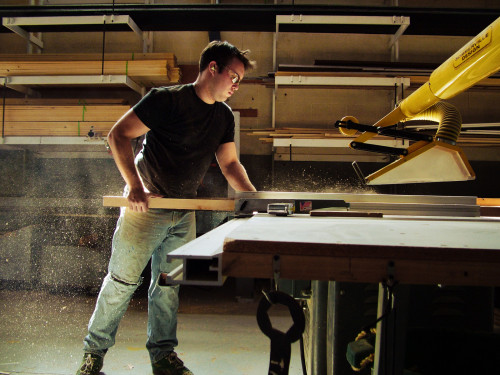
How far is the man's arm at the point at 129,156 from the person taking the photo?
4.64 ft

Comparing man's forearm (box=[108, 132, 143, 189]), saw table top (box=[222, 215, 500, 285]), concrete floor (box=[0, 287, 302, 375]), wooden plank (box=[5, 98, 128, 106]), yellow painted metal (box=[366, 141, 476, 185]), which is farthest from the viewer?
wooden plank (box=[5, 98, 128, 106])

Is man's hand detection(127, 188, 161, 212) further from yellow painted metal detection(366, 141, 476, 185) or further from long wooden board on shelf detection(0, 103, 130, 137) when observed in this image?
long wooden board on shelf detection(0, 103, 130, 137)

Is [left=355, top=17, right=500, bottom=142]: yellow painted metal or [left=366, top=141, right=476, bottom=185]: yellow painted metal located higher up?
[left=355, top=17, right=500, bottom=142]: yellow painted metal

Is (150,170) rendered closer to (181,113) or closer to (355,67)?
(181,113)

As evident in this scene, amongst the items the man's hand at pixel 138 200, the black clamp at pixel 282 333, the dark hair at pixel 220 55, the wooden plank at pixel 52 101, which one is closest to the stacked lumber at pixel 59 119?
the wooden plank at pixel 52 101

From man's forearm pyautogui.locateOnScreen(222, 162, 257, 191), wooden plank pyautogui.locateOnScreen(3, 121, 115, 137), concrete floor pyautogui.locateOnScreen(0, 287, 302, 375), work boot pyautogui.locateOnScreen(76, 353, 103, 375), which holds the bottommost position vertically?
concrete floor pyautogui.locateOnScreen(0, 287, 302, 375)

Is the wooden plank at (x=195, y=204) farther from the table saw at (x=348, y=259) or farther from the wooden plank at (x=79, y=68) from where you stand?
the wooden plank at (x=79, y=68)

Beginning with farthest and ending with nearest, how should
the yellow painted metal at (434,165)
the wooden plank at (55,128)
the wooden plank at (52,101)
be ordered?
the wooden plank at (52,101) < the wooden plank at (55,128) < the yellow painted metal at (434,165)

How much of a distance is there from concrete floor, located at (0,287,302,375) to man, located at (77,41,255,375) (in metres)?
0.27

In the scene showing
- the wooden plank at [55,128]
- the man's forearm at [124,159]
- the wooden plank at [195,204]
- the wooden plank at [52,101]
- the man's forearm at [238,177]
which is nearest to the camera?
the wooden plank at [195,204]

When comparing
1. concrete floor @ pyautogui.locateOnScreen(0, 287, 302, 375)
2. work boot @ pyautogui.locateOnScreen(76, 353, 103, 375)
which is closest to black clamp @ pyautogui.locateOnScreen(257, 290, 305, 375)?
concrete floor @ pyautogui.locateOnScreen(0, 287, 302, 375)

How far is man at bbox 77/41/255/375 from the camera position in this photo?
1.49 meters

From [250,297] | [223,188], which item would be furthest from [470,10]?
[250,297]

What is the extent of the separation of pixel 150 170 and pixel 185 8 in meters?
1.86
